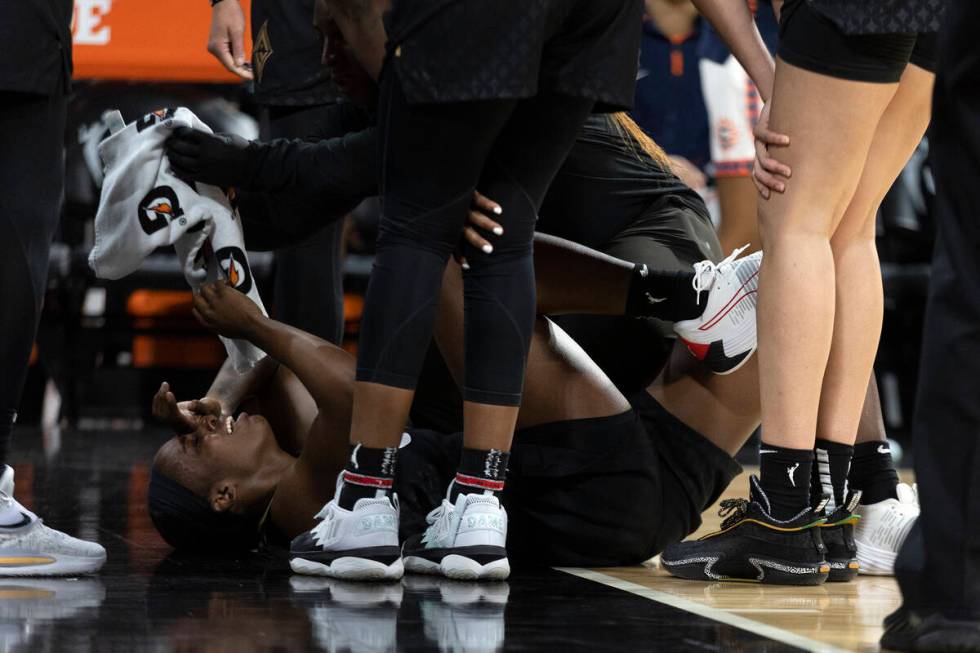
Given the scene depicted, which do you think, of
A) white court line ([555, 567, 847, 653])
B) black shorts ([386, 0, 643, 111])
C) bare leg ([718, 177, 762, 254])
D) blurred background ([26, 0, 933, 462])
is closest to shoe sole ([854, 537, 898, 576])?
white court line ([555, 567, 847, 653])

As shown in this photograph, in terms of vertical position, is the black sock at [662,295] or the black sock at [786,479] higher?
the black sock at [662,295]

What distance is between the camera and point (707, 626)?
5.29ft

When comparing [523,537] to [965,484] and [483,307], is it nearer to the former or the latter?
[483,307]

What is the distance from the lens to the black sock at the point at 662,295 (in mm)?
2322

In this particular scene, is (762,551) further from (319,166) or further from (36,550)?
(36,550)

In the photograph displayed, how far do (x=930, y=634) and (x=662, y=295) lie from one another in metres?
1.05

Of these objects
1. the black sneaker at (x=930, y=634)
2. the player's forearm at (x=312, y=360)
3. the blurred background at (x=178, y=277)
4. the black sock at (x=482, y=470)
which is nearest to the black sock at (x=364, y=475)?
the black sock at (x=482, y=470)

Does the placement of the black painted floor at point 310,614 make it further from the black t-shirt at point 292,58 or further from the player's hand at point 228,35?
the player's hand at point 228,35

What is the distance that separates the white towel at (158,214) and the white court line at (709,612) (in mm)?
715

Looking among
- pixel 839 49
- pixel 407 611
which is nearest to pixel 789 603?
pixel 407 611

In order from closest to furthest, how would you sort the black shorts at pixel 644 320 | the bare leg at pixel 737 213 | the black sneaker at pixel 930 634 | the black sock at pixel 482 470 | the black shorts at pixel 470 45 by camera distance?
1. the black sneaker at pixel 930 634
2. the black shorts at pixel 470 45
3. the black sock at pixel 482 470
4. the black shorts at pixel 644 320
5. the bare leg at pixel 737 213

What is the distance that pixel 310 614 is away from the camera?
5.42 feet

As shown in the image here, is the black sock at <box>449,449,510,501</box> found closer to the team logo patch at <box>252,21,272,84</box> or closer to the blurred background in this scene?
the team logo patch at <box>252,21,272,84</box>

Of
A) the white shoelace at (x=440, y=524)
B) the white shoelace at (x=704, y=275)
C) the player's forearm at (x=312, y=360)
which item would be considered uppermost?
the white shoelace at (x=704, y=275)
